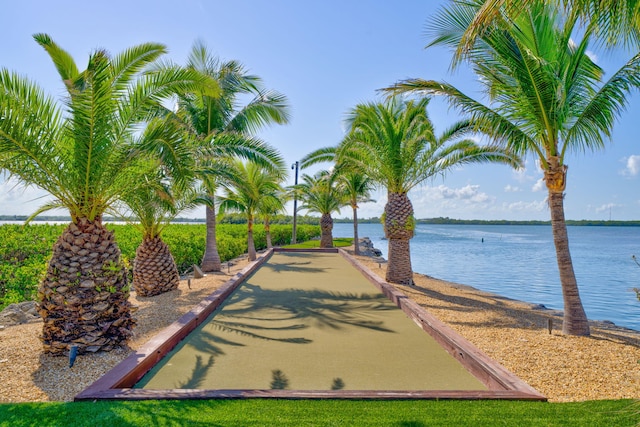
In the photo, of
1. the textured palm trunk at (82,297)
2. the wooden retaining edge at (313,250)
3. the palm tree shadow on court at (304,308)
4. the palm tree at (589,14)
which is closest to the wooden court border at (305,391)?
the textured palm trunk at (82,297)

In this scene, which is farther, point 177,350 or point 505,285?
point 505,285

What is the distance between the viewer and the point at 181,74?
22.3 feet

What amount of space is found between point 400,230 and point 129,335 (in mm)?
7844

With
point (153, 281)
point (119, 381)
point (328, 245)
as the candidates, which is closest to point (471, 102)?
point (119, 381)

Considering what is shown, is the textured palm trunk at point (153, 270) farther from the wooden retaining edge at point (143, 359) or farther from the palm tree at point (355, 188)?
the palm tree at point (355, 188)

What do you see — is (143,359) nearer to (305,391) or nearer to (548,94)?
(305,391)

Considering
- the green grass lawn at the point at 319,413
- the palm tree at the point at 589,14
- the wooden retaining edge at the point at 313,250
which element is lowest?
the green grass lawn at the point at 319,413

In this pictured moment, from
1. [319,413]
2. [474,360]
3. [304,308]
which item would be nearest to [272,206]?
[304,308]

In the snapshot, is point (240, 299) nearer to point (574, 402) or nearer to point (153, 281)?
point (153, 281)

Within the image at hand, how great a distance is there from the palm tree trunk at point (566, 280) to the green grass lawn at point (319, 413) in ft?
9.80

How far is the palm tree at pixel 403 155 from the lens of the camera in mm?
11016

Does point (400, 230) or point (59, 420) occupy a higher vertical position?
point (400, 230)

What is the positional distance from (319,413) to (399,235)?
331 inches

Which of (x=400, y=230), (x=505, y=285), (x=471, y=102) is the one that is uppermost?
(x=471, y=102)
